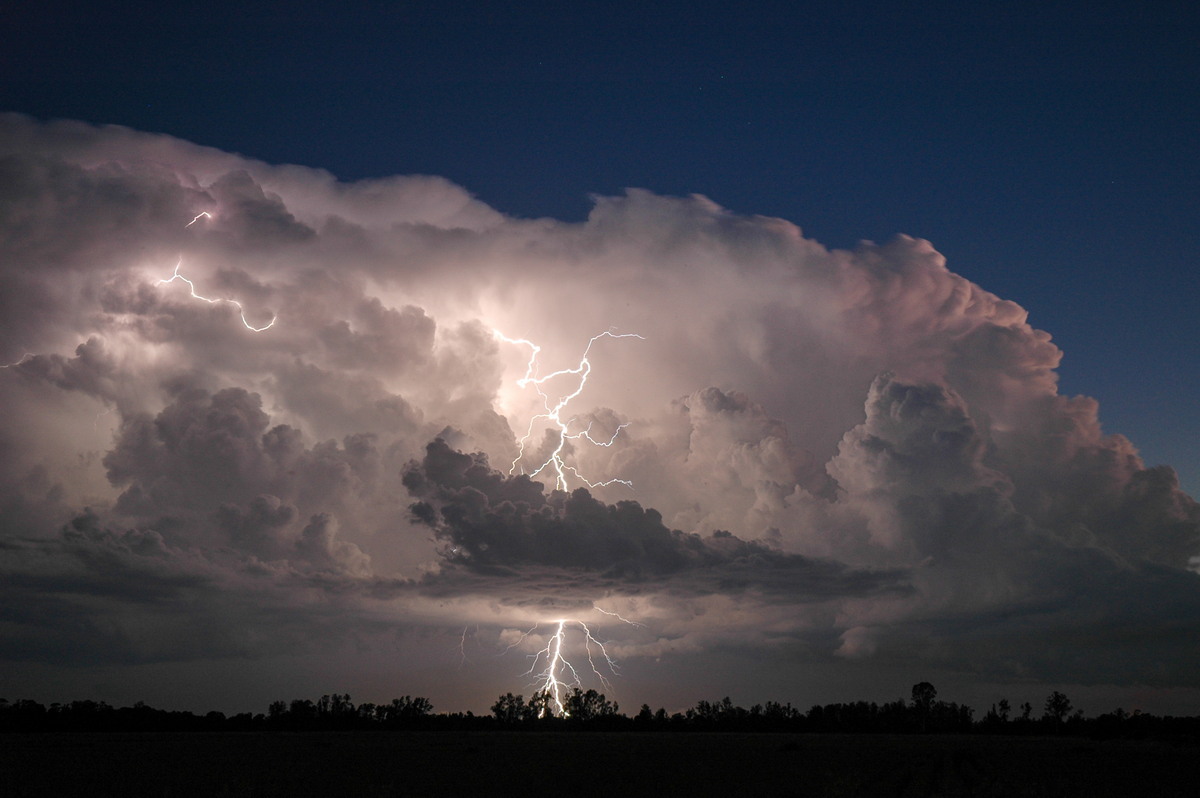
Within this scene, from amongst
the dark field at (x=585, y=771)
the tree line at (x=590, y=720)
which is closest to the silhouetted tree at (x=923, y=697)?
the tree line at (x=590, y=720)

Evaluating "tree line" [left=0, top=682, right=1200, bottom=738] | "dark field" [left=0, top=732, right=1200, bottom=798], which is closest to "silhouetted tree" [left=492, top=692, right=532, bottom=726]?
"tree line" [left=0, top=682, right=1200, bottom=738]

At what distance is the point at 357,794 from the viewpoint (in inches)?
1469

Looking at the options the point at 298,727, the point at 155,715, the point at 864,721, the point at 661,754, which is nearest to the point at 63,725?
the point at 155,715

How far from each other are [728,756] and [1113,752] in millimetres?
29700

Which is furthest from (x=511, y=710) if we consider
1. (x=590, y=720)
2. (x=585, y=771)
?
(x=585, y=771)

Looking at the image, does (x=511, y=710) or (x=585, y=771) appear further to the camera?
(x=511, y=710)

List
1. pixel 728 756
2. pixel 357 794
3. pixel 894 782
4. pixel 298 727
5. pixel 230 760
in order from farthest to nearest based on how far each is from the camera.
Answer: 1. pixel 298 727
2. pixel 728 756
3. pixel 230 760
4. pixel 894 782
5. pixel 357 794

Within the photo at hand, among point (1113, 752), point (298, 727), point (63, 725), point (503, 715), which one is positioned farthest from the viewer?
point (503, 715)

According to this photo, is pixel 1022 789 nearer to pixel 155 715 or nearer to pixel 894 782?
pixel 894 782

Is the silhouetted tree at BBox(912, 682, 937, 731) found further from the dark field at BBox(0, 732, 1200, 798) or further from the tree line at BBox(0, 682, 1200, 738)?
the dark field at BBox(0, 732, 1200, 798)

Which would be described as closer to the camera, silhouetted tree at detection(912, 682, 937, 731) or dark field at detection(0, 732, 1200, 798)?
dark field at detection(0, 732, 1200, 798)

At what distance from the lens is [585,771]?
49.3m

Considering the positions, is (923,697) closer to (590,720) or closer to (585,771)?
(590,720)

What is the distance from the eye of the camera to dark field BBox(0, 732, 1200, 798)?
39.0 meters
